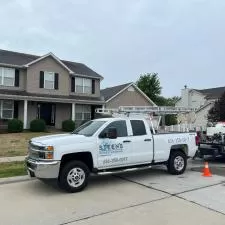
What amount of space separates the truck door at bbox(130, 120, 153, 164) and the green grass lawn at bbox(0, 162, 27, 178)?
3633 millimetres

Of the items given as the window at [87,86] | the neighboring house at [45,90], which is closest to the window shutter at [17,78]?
the neighboring house at [45,90]

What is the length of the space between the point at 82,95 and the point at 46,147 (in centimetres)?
2420

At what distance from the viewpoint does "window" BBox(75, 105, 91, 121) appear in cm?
3209

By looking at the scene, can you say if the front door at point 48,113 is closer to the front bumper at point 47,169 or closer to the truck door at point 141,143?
the truck door at point 141,143

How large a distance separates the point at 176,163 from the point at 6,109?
21008 mm

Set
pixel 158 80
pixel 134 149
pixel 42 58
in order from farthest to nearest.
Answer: pixel 158 80
pixel 42 58
pixel 134 149

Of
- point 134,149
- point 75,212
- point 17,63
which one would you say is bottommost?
point 75,212

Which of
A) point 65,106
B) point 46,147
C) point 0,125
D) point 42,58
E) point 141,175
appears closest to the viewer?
point 46,147

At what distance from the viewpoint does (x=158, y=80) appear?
49.1 meters

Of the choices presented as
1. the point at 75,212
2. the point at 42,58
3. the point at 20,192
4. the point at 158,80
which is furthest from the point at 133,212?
the point at 158,80

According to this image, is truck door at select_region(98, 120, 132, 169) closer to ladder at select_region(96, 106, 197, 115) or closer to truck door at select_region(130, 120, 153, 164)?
truck door at select_region(130, 120, 153, 164)

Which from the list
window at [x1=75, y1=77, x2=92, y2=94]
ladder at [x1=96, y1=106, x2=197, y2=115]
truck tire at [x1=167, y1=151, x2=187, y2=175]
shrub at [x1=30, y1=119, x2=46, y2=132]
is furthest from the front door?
truck tire at [x1=167, y1=151, x2=187, y2=175]

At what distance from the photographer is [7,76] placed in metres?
28.0

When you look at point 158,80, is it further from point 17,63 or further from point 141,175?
point 141,175
